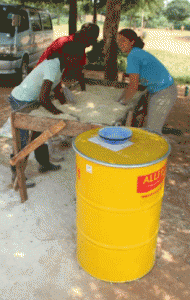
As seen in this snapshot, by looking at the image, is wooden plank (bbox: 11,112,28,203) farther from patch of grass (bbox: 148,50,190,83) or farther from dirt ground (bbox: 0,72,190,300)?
patch of grass (bbox: 148,50,190,83)

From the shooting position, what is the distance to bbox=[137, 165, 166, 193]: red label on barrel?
7.47 ft

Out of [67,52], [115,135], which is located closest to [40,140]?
[67,52]

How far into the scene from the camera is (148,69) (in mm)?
3887

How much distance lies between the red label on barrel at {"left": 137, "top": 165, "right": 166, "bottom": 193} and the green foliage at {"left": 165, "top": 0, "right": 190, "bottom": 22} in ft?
255

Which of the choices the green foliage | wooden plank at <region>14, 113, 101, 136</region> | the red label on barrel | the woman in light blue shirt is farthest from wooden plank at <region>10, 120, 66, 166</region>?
the green foliage

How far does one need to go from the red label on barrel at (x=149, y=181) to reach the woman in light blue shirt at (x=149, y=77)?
5.42 feet

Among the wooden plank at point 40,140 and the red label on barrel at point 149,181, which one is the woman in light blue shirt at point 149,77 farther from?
the red label on barrel at point 149,181

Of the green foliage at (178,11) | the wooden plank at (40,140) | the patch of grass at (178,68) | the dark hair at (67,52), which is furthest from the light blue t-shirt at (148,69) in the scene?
the green foliage at (178,11)

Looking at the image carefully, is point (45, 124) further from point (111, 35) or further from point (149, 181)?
point (111, 35)

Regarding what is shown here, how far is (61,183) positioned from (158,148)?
2.17 meters

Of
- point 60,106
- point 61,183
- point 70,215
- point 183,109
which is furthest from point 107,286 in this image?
point 183,109

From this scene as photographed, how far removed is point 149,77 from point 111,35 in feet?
14.4

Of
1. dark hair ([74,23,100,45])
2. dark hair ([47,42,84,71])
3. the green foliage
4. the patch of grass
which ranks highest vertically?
dark hair ([74,23,100,45])

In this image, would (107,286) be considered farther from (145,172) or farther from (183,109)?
(183,109)
